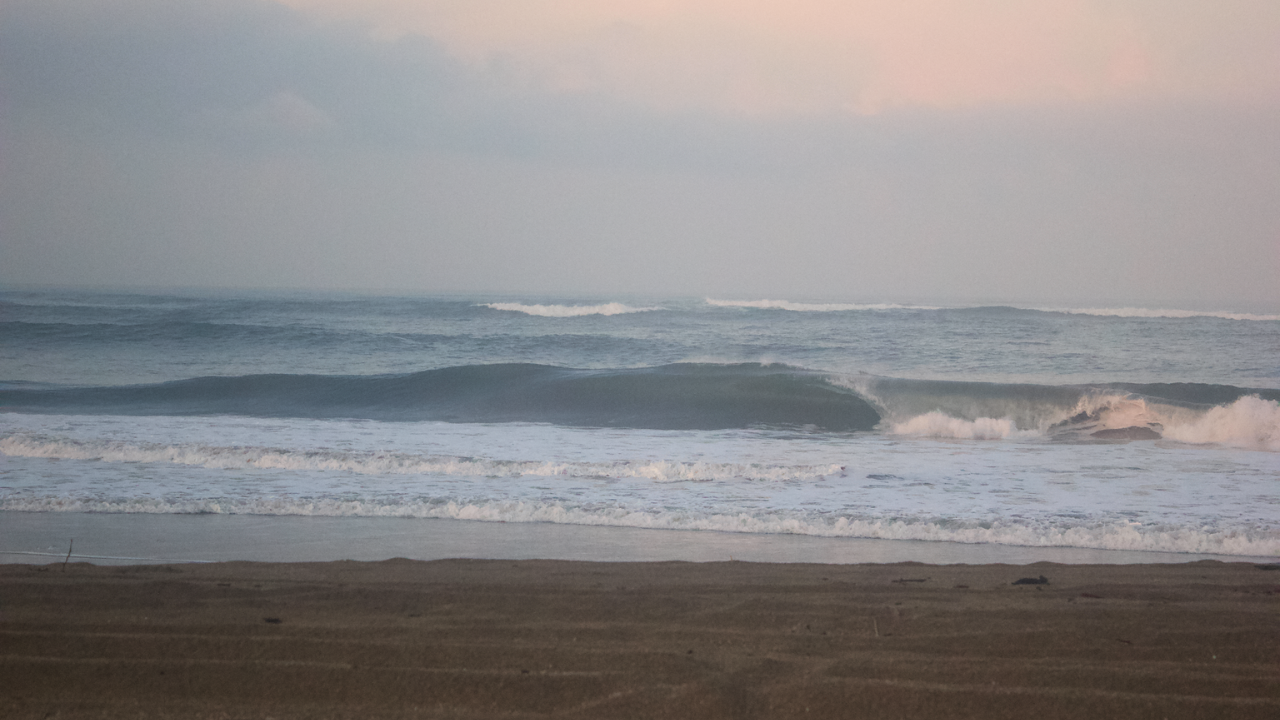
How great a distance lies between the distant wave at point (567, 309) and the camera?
33.9 metres

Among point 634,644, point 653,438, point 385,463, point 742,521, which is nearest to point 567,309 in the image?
point 653,438

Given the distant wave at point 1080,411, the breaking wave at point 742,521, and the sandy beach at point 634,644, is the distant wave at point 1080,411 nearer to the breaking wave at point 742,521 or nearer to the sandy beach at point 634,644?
the breaking wave at point 742,521

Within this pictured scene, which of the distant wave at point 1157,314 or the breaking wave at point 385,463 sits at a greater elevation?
the distant wave at point 1157,314

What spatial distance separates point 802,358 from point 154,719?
19087mm

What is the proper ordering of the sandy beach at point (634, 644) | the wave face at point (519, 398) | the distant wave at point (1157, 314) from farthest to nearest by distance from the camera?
the distant wave at point (1157, 314), the wave face at point (519, 398), the sandy beach at point (634, 644)

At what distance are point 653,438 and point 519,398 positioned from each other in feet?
17.4

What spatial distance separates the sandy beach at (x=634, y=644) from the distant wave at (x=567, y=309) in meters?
29.3

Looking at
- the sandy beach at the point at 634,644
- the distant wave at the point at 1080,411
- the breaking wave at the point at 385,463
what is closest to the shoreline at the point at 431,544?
the sandy beach at the point at 634,644

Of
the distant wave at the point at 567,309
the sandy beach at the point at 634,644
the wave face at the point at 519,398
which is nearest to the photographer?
the sandy beach at the point at 634,644

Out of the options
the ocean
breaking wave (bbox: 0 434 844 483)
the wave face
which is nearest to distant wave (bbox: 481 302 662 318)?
the ocean

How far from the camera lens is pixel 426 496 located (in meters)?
7.31

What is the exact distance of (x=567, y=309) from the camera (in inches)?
1387

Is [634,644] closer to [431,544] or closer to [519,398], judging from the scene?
[431,544]

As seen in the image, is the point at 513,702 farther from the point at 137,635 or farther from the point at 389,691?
the point at 137,635
